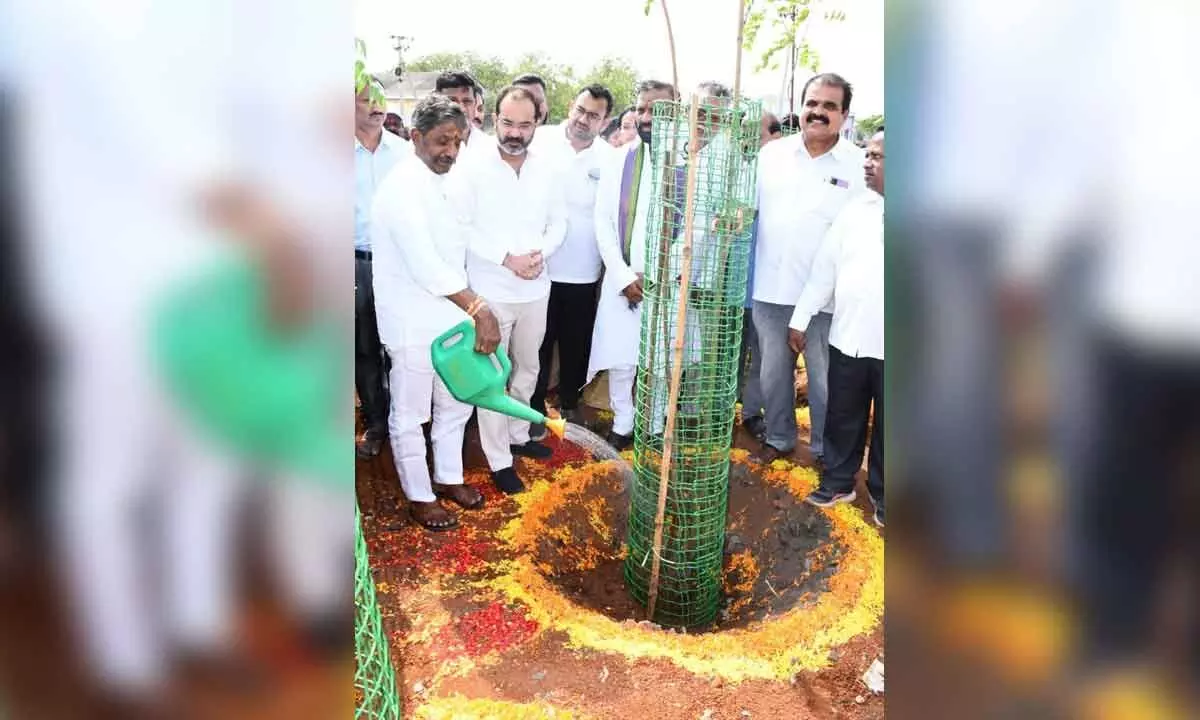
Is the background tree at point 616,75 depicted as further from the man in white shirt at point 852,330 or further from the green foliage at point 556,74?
the man in white shirt at point 852,330

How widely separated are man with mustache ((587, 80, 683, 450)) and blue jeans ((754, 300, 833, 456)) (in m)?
0.78

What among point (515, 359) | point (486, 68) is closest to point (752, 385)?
point (515, 359)

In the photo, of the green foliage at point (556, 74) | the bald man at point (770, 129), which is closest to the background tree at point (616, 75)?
the green foliage at point (556, 74)

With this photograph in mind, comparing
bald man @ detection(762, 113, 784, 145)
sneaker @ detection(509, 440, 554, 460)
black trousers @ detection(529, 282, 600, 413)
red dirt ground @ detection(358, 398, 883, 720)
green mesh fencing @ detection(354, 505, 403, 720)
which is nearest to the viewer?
green mesh fencing @ detection(354, 505, 403, 720)

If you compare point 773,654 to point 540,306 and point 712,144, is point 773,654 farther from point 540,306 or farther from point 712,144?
point 540,306

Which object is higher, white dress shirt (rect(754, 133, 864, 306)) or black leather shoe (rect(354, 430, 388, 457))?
white dress shirt (rect(754, 133, 864, 306))

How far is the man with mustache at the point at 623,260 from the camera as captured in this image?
475 centimetres
